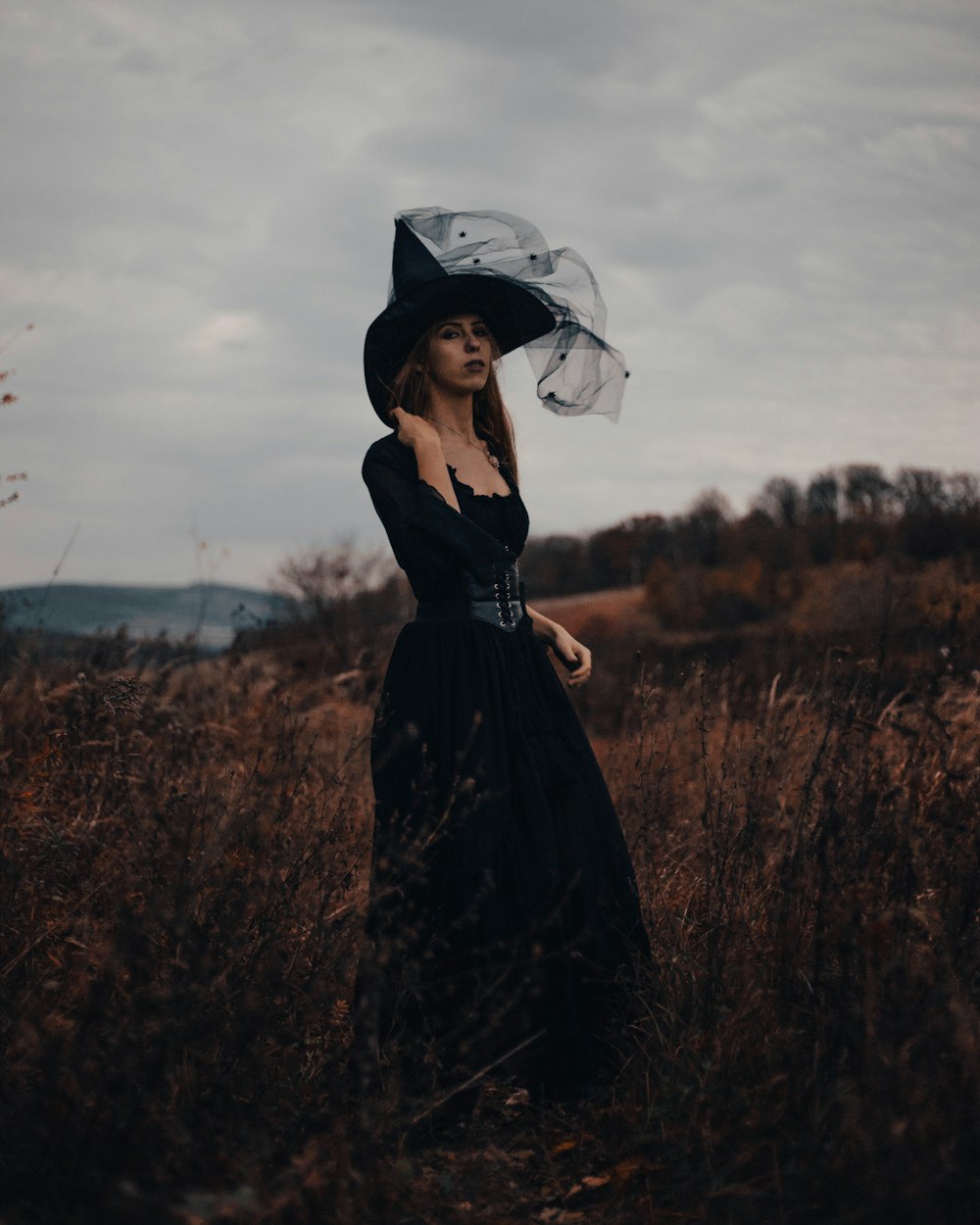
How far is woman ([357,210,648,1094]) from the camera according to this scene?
2.89 metres

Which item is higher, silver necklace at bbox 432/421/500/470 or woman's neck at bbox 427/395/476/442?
woman's neck at bbox 427/395/476/442

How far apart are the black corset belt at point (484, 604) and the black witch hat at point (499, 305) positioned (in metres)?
0.67

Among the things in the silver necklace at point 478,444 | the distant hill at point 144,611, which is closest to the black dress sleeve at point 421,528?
the silver necklace at point 478,444

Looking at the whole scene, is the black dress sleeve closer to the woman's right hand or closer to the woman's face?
the woman's right hand

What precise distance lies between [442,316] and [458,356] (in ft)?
0.47

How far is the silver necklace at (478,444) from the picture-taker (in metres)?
3.38

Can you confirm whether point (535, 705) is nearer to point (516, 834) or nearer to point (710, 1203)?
point (516, 834)

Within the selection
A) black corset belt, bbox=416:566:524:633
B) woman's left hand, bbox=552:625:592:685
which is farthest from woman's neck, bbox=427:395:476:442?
woman's left hand, bbox=552:625:592:685

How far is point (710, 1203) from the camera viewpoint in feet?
7.70

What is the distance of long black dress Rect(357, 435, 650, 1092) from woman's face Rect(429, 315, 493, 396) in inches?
11.8

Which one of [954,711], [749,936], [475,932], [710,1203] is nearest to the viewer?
[710,1203]

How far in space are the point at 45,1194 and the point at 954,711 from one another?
508 centimetres

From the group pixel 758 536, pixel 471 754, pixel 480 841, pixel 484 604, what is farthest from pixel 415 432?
pixel 758 536

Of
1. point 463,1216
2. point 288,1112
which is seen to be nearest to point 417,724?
point 288,1112
